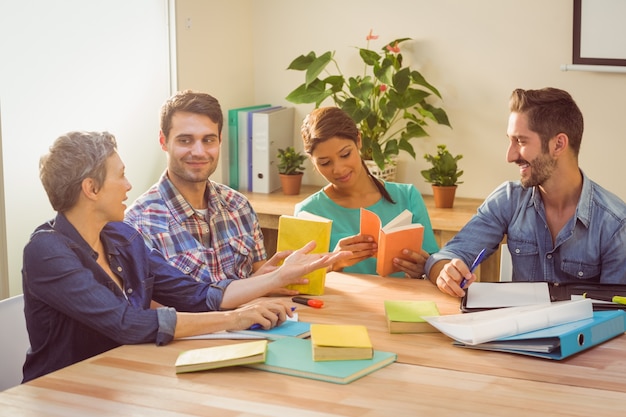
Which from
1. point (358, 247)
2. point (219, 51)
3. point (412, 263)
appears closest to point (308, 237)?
point (358, 247)

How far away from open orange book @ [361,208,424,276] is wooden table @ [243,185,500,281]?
32.7 inches

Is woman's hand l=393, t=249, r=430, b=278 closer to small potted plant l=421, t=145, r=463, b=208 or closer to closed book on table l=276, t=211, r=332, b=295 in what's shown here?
closed book on table l=276, t=211, r=332, b=295

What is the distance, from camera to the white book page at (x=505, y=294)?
238 centimetres

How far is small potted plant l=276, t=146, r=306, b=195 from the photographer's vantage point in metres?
4.25

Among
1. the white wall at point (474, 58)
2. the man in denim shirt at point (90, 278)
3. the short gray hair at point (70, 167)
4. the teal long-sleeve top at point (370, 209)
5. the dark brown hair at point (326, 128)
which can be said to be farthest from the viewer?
the white wall at point (474, 58)

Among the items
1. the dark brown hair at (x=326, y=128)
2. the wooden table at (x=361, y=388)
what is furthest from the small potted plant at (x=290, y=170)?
the wooden table at (x=361, y=388)

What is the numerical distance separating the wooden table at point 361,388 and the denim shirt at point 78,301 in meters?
0.07

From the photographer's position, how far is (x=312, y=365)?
1.93m

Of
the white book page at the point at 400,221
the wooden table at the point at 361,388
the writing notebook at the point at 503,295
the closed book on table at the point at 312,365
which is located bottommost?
the wooden table at the point at 361,388

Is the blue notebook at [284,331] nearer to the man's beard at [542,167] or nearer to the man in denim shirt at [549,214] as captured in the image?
the man in denim shirt at [549,214]

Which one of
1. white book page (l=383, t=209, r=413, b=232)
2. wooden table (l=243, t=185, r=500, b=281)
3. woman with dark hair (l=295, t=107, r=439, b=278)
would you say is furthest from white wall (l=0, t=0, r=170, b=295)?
white book page (l=383, t=209, r=413, b=232)

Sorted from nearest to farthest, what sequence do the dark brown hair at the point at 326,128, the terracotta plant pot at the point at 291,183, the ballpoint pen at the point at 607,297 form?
the ballpoint pen at the point at 607,297
the dark brown hair at the point at 326,128
the terracotta plant pot at the point at 291,183

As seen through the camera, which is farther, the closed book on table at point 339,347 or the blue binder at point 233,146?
the blue binder at point 233,146

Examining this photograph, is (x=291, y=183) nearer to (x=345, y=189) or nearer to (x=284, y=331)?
(x=345, y=189)
